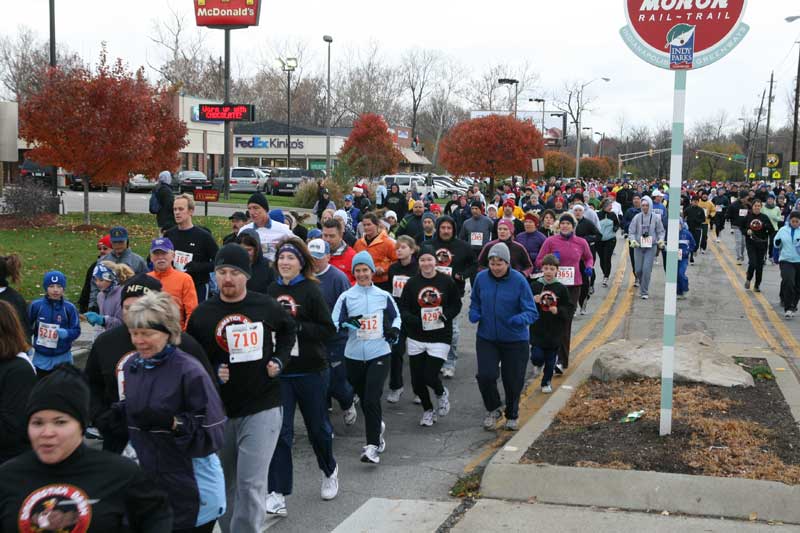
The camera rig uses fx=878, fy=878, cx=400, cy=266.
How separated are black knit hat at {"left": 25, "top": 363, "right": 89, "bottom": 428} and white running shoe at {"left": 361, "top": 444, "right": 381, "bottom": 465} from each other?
171 inches

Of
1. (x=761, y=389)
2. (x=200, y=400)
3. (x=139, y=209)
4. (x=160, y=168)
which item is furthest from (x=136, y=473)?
(x=139, y=209)

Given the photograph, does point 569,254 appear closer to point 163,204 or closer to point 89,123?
point 163,204

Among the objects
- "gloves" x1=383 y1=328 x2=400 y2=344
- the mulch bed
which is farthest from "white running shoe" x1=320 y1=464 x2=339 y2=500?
the mulch bed

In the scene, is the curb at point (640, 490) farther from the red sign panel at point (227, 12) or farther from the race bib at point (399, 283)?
the red sign panel at point (227, 12)

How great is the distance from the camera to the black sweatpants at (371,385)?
742 cm

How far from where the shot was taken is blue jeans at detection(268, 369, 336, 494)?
629 centimetres

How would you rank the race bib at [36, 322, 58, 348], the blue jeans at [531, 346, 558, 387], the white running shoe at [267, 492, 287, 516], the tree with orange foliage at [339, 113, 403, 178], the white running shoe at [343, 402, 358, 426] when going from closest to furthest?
1. the white running shoe at [267, 492, 287, 516]
2. the race bib at [36, 322, 58, 348]
3. the white running shoe at [343, 402, 358, 426]
4. the blue jeans at [531, 346, 558, 387]
5. the tree with orange foliage at [339, 113, 403, 178]

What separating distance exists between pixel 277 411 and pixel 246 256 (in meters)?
1.00

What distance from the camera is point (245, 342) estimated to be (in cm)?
524

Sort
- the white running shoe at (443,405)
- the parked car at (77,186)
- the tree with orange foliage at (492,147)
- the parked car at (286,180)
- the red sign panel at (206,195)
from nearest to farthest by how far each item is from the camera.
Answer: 1. the white running shoe at (443,405)
2. the red sign panel at (206,195)
3. the parked car at (77,186)
4. the tree with orange foliage at (492,147)
5. the parked car at (286,180)

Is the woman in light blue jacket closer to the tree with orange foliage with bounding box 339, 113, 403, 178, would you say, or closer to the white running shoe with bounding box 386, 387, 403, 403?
the white running shoe with bounding box 386, 387, 403, 403

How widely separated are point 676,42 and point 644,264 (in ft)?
34.5

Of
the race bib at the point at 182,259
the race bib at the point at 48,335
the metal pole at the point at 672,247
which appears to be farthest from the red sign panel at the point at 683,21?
the race bib at the point at 48,335

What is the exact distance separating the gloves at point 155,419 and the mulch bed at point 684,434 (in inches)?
141
